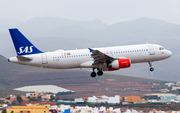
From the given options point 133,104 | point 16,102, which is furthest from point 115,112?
point 16,102

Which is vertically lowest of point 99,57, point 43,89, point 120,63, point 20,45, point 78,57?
point 43,89

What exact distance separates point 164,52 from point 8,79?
147379mm

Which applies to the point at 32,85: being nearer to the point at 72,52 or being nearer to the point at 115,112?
the point at 115,112

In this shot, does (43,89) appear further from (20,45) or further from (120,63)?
(120,63)

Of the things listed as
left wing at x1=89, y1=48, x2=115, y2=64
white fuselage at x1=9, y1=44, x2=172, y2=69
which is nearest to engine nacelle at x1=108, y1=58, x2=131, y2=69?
left wing at x1=89, y1=48, x2=115, y2=64

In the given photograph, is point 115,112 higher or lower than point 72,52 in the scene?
lower

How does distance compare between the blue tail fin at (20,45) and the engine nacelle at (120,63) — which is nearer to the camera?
the engine nacelle at (120,63)

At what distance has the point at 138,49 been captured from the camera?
2381 inches

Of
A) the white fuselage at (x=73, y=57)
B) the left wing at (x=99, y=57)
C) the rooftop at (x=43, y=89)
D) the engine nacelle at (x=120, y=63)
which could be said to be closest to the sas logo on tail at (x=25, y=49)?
the white fuselage at (x=73, y=57)

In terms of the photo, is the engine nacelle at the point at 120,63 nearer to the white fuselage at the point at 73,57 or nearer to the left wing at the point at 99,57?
the left wing at the point at 99,57

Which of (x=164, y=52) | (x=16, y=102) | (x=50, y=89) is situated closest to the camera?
(x=164, y=52)

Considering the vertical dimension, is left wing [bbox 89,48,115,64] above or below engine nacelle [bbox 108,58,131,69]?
above

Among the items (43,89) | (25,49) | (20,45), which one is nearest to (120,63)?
(25,49)

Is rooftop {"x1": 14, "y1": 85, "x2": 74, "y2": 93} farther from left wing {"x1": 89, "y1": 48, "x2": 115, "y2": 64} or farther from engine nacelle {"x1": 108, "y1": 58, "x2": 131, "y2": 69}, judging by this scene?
engine nacelle {"x1": 108, "y1": 58, "x2": 131, "y2": 69}
